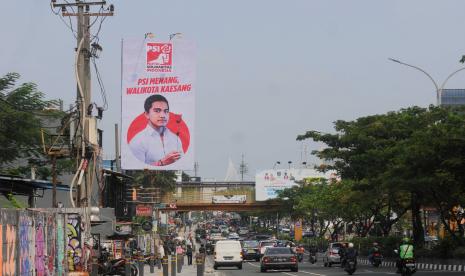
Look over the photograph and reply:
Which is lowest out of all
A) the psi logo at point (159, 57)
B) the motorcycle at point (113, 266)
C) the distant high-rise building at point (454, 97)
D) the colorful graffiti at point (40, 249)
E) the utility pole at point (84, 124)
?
the motorcycle at point (113, 266)

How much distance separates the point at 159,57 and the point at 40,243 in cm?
2336

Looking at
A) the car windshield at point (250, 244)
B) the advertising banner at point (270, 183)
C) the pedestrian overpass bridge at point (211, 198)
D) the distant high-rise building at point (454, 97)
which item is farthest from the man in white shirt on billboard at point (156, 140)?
the distant high-rise building at point (454, 97)

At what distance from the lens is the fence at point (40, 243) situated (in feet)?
51.9

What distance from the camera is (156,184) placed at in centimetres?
10056

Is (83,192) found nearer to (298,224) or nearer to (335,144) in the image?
(335,144)

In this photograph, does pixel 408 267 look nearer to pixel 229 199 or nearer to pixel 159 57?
pixel 159 57

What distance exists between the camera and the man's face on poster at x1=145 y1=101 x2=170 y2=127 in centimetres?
4328

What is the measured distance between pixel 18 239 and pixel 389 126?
39879 mm

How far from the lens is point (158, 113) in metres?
43.3

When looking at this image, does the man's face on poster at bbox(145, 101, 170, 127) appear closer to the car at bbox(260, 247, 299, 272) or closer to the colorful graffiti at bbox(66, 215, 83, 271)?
the car at bbox(260, 247, 299, 272)

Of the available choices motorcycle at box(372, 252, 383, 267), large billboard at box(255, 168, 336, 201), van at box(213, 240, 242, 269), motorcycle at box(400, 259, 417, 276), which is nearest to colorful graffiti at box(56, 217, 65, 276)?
motorcycle at box(400, 259, 417, 276)

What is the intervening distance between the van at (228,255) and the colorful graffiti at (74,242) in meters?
28.0

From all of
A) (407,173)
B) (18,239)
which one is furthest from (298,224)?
(18,239)

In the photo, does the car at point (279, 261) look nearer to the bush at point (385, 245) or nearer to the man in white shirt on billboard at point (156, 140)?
the man in white shirt on billboard at point (156, 140)
